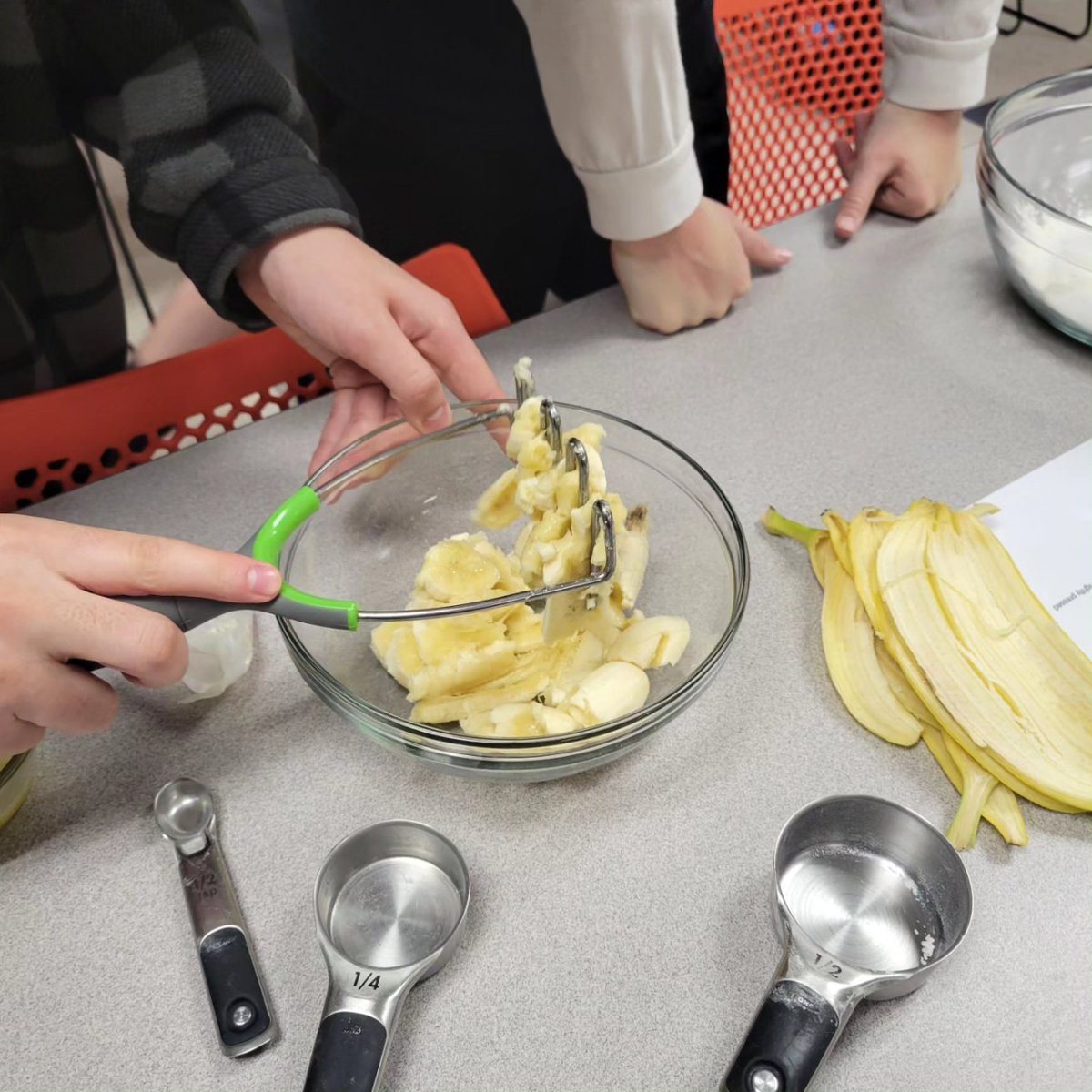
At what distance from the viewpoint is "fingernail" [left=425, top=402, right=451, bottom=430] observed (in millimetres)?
697

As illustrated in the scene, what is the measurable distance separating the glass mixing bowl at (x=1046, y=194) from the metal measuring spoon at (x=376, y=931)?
0.72 m

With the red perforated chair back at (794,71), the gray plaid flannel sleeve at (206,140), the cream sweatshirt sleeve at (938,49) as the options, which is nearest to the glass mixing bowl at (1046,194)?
the cream sweatshirt sleeve at (938,49)

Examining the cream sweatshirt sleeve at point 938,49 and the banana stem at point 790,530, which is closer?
the banana stem at point 790,530

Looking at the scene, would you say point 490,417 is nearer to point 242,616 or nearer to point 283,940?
point 242,616

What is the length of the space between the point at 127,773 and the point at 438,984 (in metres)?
0.24

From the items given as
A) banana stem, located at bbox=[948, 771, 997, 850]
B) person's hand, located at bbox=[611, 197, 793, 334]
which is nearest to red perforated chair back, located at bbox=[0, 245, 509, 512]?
person's hand, located at bbox=[611, 197, 793, 334]

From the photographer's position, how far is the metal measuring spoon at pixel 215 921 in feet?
1.54

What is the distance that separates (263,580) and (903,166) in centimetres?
87

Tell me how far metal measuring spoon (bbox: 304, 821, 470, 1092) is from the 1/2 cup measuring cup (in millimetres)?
159

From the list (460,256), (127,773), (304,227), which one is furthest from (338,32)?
(127,773)

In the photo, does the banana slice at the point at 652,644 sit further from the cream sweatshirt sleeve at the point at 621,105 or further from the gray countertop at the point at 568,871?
the cream sweatshirt sleeve at the point at 621,105

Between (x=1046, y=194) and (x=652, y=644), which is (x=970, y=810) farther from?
(x=1046, y=194)

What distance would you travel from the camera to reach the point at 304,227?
724mm

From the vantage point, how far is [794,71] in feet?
3.84
